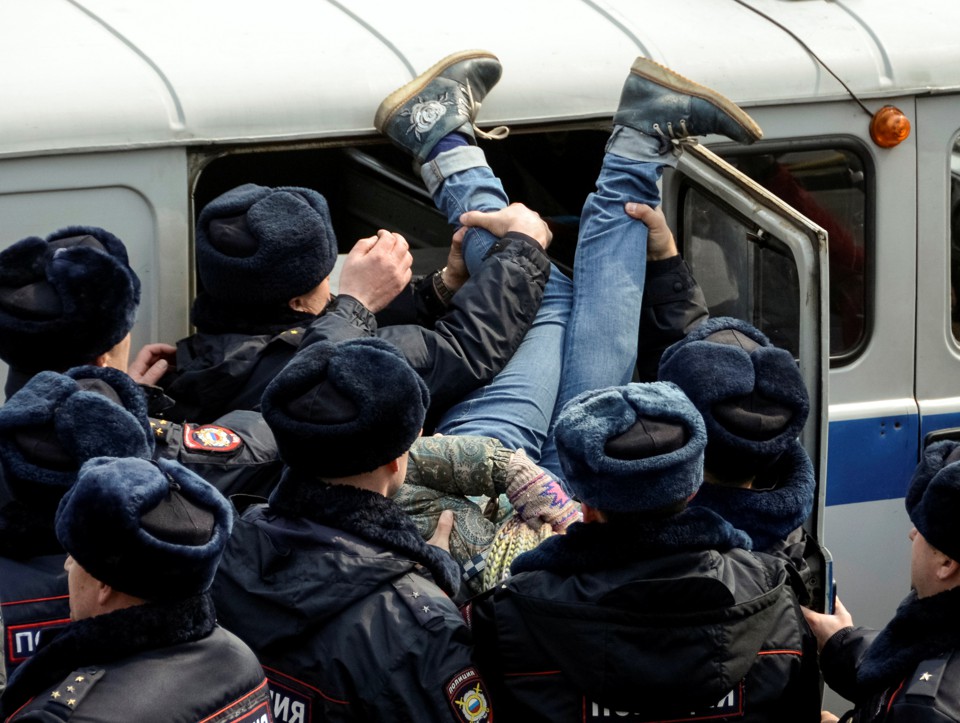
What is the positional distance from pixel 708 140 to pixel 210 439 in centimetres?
193

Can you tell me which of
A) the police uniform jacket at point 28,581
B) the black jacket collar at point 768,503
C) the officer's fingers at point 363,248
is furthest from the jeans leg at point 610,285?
the police uniform jacket at point 28,581

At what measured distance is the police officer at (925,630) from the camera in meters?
2.34

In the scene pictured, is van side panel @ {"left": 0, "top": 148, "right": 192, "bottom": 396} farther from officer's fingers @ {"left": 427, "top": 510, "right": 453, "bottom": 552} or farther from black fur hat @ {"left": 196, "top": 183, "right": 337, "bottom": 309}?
officer's fingers @ {"left": 427, "top": 510, "right": 453, "bottom": 552}

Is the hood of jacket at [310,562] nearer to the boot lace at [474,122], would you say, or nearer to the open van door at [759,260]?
the open van door at [759,260]

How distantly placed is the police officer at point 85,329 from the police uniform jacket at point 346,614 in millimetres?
461

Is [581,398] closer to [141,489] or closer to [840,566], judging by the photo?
[141,489]

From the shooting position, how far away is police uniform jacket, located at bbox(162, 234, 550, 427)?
3477 mm

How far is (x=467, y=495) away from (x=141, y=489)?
120 centimetres

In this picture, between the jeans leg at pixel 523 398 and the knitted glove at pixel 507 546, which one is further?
the jeans leg at pixel 523 398

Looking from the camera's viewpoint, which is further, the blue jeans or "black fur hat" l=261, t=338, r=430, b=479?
the blue jeans

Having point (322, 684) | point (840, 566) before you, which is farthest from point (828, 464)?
point (322, 684)

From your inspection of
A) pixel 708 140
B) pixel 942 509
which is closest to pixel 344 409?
pixel 942 509

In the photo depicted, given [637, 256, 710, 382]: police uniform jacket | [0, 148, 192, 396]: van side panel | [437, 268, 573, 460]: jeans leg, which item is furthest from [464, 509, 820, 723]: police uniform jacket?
[0, 148, 192, 396]: van side panel

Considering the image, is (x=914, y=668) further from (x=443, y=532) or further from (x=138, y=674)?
(x=138, y=674)
